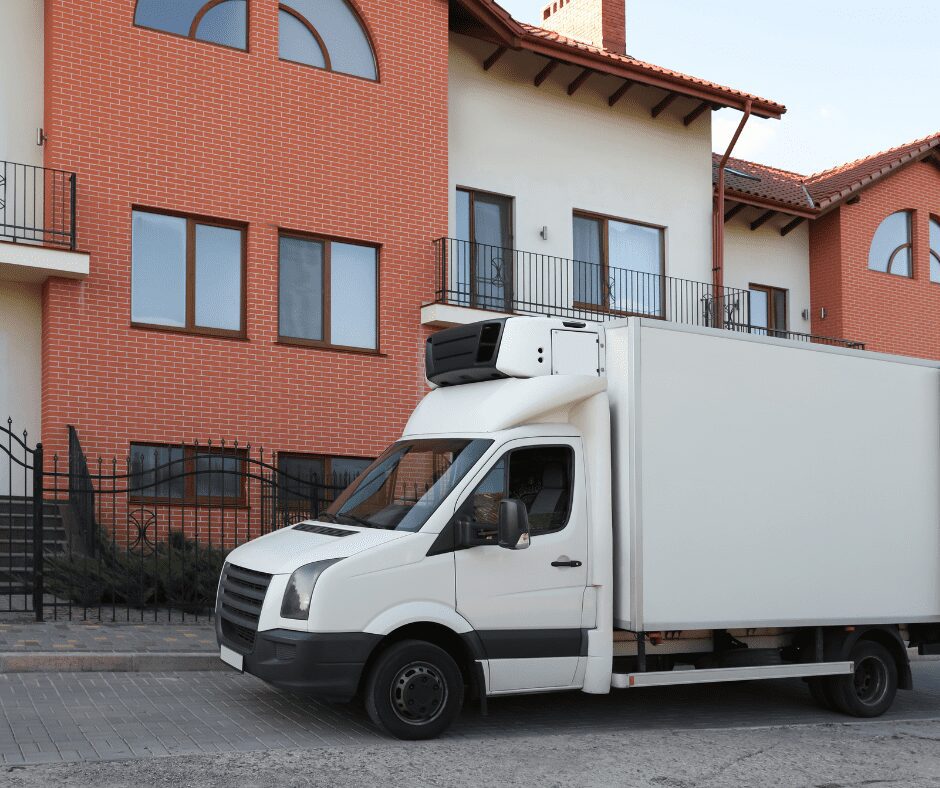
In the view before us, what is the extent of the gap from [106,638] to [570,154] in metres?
11.6

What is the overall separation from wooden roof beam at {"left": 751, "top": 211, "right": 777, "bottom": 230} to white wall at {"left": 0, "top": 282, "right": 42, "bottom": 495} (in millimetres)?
12819

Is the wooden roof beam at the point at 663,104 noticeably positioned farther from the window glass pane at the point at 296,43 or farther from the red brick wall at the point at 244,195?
the window glass pane at the point at 296,43

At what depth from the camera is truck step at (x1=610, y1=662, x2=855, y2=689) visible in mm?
7746

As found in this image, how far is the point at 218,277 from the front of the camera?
50.2 ft

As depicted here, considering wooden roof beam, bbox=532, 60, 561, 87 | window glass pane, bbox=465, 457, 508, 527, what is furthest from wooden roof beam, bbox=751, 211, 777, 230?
window glass pane, bbox=465, 457, 508, 527

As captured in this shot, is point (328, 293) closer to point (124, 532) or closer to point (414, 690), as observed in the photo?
point (124, 532)

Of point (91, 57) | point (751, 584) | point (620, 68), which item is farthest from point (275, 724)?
point (620, 68)

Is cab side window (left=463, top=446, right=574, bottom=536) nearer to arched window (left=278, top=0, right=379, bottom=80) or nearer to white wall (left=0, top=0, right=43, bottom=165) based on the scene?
white wall (left=0, top=0, right=43, bottom=165)

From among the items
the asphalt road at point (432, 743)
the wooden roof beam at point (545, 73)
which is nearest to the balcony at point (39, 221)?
the asphalt road at point (432, 743)

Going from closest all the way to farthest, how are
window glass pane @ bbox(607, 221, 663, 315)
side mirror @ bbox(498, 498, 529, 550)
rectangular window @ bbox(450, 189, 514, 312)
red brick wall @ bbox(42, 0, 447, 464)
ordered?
side mirror @ bbox(498, 498, 529, 550)
red brick wall @ bbox(42, 0, 447, 464)
rectangular window @ bbox(450, 189, 514, 312)
window glass pane @ bbox(607, 221, 663, 315)

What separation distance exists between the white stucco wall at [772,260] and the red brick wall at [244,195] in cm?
702

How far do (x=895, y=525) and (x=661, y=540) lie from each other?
2.35 m

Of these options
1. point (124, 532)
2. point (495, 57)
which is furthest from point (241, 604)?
point (495, 57)

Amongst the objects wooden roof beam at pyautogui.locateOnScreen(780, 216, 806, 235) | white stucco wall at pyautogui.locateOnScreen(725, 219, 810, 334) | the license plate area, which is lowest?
the license plate area
